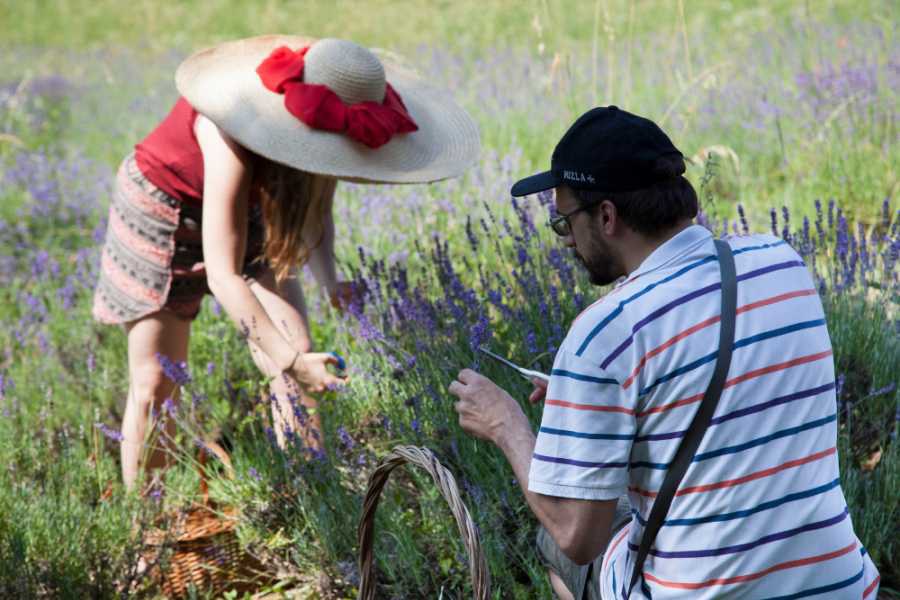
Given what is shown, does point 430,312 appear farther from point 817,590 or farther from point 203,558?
point 817,590

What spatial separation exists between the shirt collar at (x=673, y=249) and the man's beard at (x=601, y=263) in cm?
7

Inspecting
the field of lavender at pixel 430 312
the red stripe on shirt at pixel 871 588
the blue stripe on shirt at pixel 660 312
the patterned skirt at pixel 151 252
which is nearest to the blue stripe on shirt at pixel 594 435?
the blue stripe on shirt at pixel 660 312

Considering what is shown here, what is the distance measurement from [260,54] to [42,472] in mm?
1391

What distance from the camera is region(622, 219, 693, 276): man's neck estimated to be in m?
1.52

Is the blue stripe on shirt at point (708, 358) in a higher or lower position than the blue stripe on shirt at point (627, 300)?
lower

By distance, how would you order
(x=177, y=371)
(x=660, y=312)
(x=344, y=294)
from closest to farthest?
(x=660, y=312), (x=177, y=371), (x=344, y=294)

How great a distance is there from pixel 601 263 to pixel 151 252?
1.69 meters

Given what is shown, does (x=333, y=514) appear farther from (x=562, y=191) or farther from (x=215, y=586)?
(x=562, y=191)

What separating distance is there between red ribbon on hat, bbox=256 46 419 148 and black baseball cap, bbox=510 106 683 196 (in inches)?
38.9

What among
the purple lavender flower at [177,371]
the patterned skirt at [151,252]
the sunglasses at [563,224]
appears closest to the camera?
the sunglasses at [563,224]

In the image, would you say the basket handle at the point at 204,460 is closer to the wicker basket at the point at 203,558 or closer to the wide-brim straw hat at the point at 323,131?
the wicker basket at the point at 203,558

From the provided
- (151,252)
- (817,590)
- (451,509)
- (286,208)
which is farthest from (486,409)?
(151,252)

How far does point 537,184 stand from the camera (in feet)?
5.49

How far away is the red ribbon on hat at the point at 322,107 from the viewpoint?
2402 millimetres
